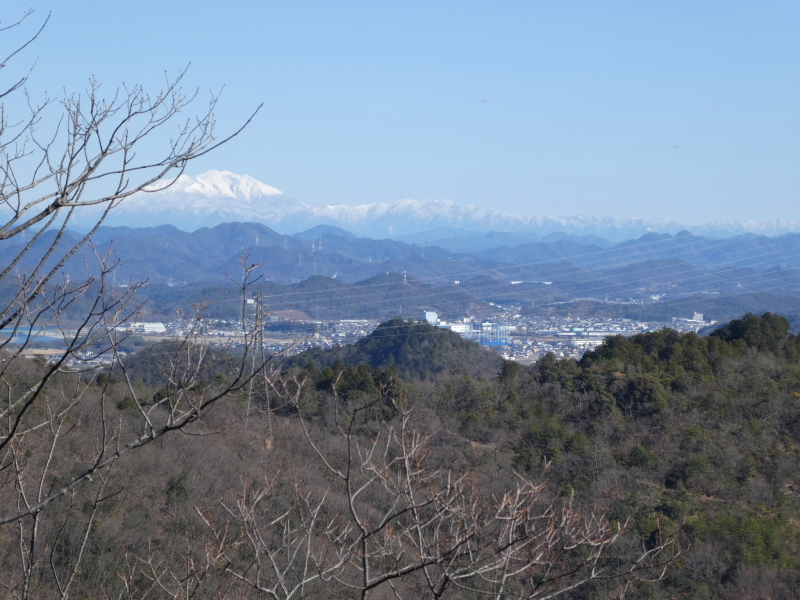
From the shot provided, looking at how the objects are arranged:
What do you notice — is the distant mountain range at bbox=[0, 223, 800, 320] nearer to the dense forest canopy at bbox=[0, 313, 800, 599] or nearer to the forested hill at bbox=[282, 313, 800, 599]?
the dense forest canopy at bbox=[0, 313, 800, 599]

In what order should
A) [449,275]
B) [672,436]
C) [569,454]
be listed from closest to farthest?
[569,454]
[672,436]
[449,275]

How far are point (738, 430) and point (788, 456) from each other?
49.3 inches

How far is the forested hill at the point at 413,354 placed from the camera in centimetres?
2547

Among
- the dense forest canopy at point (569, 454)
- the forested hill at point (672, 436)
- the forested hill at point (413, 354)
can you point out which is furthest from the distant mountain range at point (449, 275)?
the forested hill at point (672, 436)

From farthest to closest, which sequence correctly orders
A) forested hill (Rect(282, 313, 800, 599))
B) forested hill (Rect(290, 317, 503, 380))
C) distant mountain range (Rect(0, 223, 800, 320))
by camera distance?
1. distant mountain range (Rect(0, 223, 800, 320))
2. forested hill (Rect(290, 317, 503, 380))
3. forested hill (Rect(282, 313, 800, 599))

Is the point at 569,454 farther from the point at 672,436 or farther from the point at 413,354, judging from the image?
the point at 413,354

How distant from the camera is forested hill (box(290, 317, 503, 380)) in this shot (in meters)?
25.5

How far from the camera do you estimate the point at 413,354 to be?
2650 cm

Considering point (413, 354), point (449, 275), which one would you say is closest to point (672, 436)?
point (413, 354)

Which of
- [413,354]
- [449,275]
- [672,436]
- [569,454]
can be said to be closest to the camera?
[569,454]

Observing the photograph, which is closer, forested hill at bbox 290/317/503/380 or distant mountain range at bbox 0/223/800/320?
forested hill at bbox 290/317/503/380

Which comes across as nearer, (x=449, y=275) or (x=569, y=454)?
(x=569, y=454)

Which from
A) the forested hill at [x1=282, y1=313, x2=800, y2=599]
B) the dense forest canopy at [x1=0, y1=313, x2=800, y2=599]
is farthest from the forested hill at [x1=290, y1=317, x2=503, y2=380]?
the forested hill at [x1=282, y1=313, x2=800, y2=599]

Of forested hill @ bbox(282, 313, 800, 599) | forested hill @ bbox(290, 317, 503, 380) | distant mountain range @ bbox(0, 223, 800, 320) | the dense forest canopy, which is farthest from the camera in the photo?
distant mountain range @ bbox(0, 223, 800, 320)
